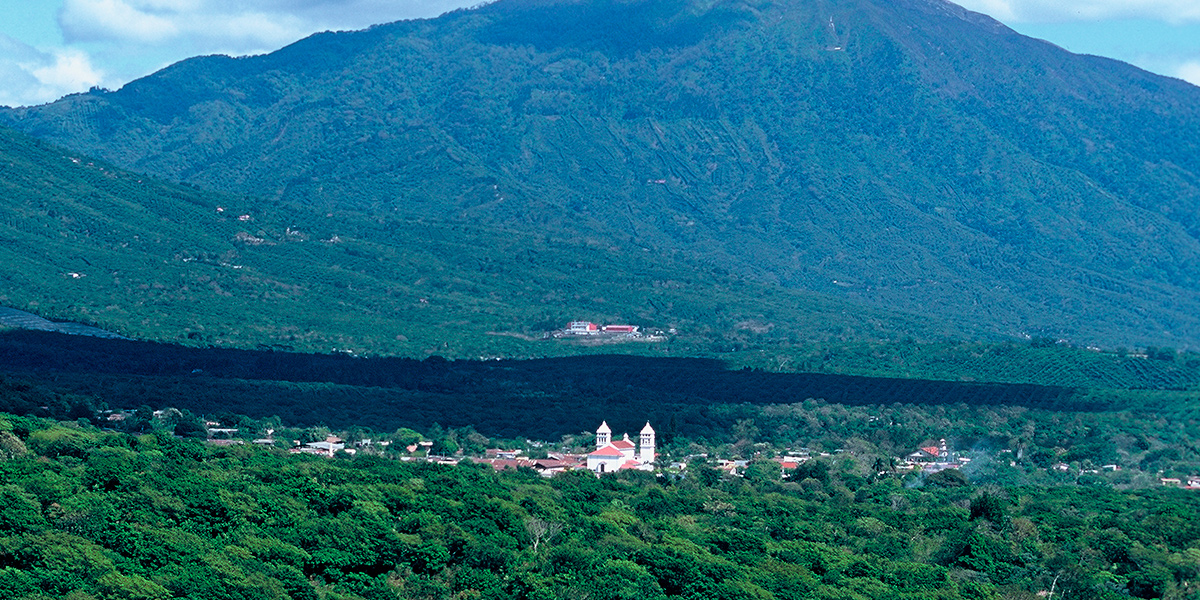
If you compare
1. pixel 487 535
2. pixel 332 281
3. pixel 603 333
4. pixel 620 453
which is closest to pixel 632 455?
pixel 620 453

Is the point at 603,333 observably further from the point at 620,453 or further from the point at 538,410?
the point at 620,453

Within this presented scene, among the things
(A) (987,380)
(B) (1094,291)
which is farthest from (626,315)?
(B) (1094,291)

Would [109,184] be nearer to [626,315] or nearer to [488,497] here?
[626,315]

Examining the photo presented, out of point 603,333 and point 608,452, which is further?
point 603,333

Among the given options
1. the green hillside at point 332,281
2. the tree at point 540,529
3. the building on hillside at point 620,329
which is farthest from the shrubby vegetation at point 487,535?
the building on hillside at point 620,329

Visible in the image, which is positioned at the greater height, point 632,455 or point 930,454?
point 632,455

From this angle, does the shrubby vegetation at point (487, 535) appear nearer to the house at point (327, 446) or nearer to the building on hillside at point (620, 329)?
the house at point (327, 446)

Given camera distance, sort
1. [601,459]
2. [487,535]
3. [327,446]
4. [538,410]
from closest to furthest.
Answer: [487,535], [601,459], [327,446], [538,410]

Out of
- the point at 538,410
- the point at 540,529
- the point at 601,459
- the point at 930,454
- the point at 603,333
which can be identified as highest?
the point at 603,333
